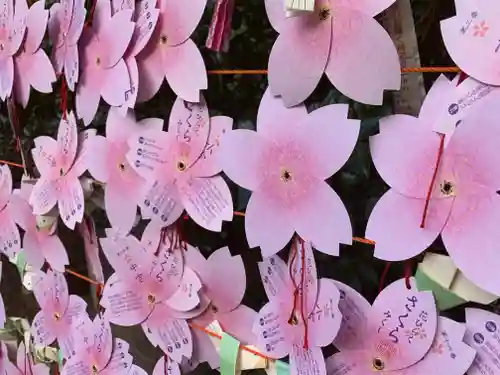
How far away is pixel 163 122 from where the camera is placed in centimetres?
62

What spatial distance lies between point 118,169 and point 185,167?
0.10m

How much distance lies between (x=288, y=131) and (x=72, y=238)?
1.31 ft

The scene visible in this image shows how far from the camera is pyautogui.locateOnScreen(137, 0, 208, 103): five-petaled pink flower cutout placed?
57 cm

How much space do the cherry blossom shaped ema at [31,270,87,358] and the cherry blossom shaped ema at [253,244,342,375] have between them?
0.99ft

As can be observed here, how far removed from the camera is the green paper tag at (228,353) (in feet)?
1.93

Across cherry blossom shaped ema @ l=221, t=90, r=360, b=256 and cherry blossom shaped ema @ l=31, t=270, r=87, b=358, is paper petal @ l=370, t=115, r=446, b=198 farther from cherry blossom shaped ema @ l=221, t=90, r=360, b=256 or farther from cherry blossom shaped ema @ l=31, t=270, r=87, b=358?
cherry blossom shaped ema @ l=31, t=270, r=87, b=358

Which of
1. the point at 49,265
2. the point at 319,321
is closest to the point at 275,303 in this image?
the point at 319,321

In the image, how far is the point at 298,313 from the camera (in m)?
0.55

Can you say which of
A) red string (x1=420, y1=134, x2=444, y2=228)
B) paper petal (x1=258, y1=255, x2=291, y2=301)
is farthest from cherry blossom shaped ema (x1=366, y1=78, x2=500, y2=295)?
paper petal (x1=258, y1=255, x2=291, y2=301)

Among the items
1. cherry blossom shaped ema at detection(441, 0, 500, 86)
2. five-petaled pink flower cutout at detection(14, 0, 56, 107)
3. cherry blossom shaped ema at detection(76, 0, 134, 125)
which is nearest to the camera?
cherry blossom shaped ema at detection(441, 0, 500, 86)

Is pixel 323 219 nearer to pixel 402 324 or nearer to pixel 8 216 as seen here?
pixel 402 324

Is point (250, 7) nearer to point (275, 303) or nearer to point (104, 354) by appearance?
point (275, 303)

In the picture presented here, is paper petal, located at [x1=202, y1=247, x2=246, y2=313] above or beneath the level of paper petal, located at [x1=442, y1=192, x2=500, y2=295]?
beneath

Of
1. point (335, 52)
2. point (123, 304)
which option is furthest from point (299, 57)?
point (123, 304)
